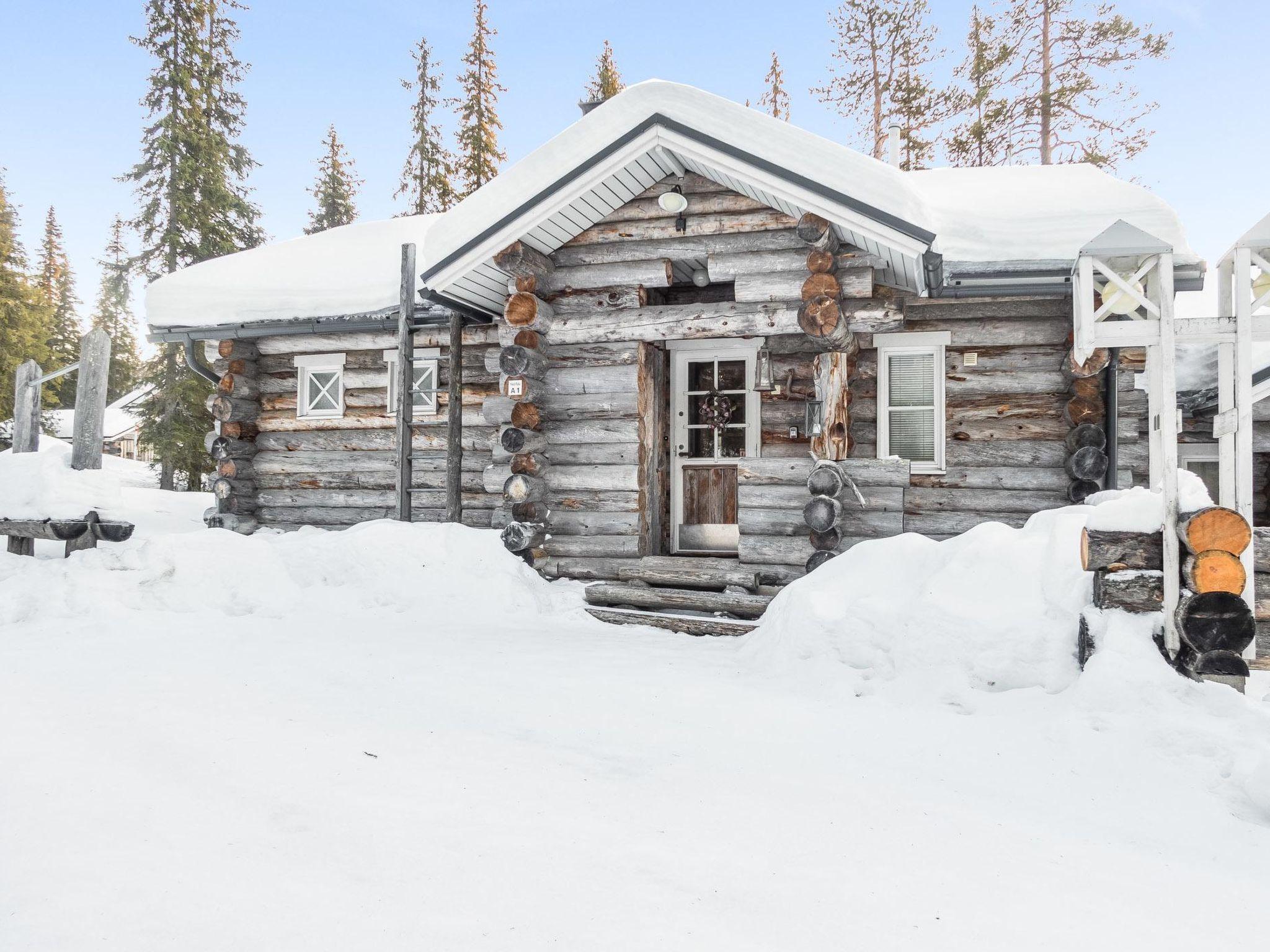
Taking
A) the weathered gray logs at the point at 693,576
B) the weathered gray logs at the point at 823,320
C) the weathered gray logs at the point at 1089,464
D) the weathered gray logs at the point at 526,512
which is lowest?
the weathered gray logs at the point at 693,576

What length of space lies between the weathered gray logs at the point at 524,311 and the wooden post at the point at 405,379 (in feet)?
7.03

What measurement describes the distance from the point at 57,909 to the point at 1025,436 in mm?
8706

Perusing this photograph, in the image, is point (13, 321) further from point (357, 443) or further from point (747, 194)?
point (747, 194)

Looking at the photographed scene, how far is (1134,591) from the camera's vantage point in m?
4.30

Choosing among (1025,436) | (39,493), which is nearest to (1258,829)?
(1025,436)

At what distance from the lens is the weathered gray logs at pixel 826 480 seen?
7.73 meters

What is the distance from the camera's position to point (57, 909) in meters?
2.22

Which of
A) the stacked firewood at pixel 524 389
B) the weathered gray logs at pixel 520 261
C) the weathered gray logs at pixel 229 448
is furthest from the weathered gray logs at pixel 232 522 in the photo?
the weathered gray logs at pixel 520 261

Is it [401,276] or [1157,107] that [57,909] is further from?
[1157,107]

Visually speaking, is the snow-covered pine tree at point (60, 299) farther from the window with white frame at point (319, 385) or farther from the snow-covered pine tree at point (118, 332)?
the window with white frame at point (319, 385)

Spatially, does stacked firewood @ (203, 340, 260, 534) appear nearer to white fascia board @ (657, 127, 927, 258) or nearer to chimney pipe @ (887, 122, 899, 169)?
white fascia board @ (657, 127, 927, 258)

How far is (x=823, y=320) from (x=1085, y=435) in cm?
309

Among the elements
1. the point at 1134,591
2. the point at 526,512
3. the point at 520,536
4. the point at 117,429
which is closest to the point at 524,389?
the point at 526,512

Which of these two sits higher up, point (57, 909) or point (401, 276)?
point (401, 276)
